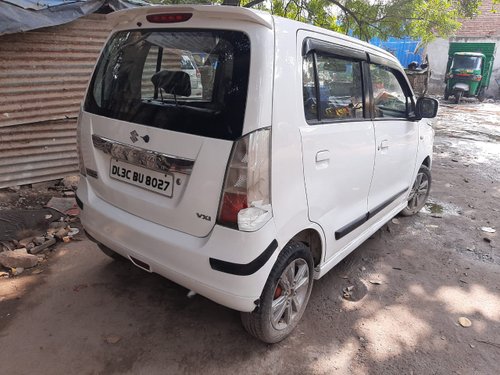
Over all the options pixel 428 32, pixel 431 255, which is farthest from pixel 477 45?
pixel 431 255

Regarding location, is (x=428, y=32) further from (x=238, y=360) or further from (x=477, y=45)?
(x=477, y=45)

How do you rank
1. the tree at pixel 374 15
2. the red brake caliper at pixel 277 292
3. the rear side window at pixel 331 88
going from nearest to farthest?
the rear side window at pixel 331 88
the red brake caliper at pixel 277 292
the tree at pixel 374 15

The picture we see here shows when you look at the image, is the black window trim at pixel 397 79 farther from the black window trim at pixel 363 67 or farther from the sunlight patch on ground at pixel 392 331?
the sunlight patch on ground at pixel 392 331

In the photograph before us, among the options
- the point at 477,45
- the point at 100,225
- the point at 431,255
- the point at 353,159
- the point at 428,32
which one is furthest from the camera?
the point at 477,45

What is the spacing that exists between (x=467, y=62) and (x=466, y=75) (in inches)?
36.7

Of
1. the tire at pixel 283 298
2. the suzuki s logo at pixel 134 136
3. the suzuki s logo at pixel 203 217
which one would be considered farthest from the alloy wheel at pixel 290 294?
the suzuki s logo at pixel 134 136

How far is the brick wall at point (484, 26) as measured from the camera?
19.8 m

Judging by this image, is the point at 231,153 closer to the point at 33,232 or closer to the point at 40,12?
the point at 33,232

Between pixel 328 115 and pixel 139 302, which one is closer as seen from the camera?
pixel 328 115

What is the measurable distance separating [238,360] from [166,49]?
194 centimetres

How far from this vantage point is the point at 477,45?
18266mm

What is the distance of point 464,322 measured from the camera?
111 inches

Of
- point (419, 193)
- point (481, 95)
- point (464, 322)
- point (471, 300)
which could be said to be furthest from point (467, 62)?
point (464, 322)

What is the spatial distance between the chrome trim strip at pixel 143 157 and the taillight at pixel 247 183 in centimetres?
25
